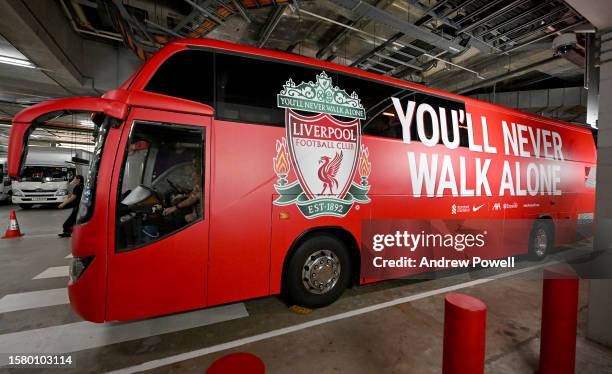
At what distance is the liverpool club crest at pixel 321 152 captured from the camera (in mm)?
3367

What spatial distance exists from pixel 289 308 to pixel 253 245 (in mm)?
1254

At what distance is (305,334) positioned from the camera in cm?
315

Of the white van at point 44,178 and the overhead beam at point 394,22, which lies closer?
the overhead beam at point 394,22

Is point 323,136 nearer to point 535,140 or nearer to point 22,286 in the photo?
point 535,140

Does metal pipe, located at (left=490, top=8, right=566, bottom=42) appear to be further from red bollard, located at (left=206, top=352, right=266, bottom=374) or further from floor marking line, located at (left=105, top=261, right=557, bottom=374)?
red bollard, located at (left=206, top=352, right=266, bottom=374)

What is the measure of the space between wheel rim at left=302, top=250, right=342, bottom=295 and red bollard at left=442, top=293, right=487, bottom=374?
6.16 feet

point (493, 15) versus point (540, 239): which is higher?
point (493, 15)

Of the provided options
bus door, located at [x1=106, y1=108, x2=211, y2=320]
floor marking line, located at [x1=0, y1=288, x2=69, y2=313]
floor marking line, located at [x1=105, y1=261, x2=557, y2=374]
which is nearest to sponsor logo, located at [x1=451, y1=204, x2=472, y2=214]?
floor marking line, located at [x1=105, y1=261, x2=557, y2=374]

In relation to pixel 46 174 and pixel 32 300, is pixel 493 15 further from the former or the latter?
pixel 46 174

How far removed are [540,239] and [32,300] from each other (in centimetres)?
983

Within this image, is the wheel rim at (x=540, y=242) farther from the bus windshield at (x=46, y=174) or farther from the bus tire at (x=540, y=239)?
the bus windshield at (x=46, y=174)

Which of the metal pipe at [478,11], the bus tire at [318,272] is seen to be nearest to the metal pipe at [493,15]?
the metal pipe at [478,11]

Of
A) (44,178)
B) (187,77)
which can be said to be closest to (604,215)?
(187,77)

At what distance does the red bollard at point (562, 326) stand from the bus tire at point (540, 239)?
13.8ft
